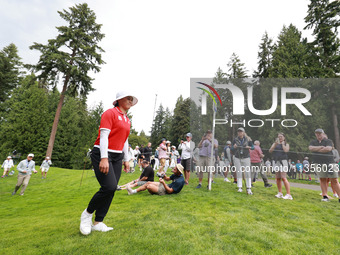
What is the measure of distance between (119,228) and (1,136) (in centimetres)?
3846

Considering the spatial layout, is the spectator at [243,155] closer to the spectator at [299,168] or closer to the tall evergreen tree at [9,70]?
the spectator at [299,168]

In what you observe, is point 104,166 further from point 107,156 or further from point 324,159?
point 324,159

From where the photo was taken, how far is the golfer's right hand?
111 inches

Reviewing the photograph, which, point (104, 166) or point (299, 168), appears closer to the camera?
point (104, 166)

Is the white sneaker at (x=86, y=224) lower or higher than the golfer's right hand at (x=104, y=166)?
lower

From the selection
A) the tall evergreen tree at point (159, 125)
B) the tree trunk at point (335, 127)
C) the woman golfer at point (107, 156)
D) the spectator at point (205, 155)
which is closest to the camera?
the woman golfer at point (107, 156)

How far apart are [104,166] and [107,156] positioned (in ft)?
0.50

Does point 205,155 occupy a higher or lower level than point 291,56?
lower

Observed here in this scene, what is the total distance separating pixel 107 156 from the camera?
2.88 m

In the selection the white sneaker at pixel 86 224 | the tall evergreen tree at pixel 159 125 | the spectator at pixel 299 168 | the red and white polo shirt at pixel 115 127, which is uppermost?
the tall evergreen tree at pixel 159 125

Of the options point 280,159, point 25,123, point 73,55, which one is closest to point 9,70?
point 25,123

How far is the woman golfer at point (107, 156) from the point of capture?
2924 mm

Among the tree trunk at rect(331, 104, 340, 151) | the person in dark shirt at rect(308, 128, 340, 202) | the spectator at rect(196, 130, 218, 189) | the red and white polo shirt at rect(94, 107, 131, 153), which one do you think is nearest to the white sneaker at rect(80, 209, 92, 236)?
the red and white polo shirt at rect(94, 107, 131, 153)

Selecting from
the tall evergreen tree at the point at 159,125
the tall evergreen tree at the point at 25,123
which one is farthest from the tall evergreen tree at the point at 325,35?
the tall evergreen tree at the point at 159,125
